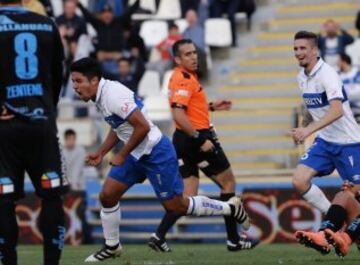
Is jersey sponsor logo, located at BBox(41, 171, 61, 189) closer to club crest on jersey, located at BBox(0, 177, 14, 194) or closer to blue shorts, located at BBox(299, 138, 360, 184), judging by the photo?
club crest on jersey, located at BBox(0, 177, 14, 194)

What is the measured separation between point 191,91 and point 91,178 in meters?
6.38

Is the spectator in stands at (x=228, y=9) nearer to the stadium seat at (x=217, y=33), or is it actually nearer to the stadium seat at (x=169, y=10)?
the stadium seat at (x=217, y=33)

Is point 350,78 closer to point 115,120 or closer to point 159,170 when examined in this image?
point 159,170

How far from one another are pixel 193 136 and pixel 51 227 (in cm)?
455

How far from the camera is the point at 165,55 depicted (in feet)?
76.3

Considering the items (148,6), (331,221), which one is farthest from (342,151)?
(148,6)

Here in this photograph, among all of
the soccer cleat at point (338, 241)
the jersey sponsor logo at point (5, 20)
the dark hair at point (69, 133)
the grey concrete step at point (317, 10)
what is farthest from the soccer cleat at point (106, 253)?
the grey concrete step at point (317, 10)

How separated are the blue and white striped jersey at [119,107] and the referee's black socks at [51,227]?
6.98 feet

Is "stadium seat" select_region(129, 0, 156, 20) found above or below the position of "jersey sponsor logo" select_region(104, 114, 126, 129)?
below

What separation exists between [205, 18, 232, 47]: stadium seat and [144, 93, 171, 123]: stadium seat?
1774mm

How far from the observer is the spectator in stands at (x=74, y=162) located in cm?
2014

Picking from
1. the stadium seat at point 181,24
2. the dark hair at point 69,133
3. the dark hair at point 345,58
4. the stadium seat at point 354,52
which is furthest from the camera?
the stadium seat at point 181,24

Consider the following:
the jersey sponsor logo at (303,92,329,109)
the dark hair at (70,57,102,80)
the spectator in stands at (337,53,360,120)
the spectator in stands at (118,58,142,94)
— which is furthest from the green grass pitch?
the spectator in stands at (118,58,142,94)

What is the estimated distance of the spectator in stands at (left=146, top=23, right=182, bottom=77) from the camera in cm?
2292
